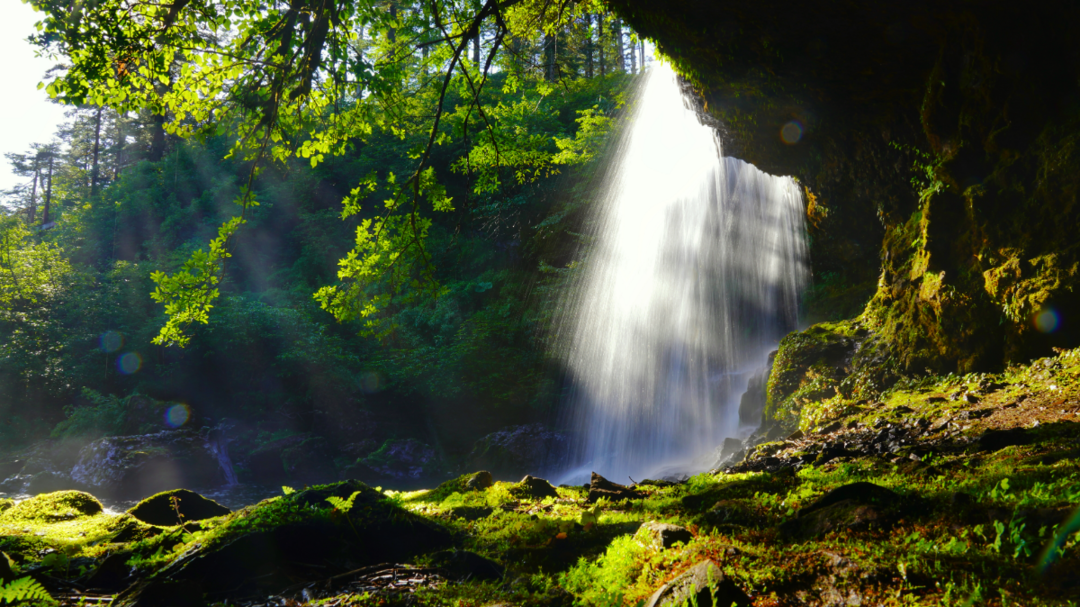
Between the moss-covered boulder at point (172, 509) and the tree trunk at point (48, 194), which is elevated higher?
the tree trunk at point (48, 194)

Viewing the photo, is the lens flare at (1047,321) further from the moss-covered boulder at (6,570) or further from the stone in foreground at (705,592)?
the moss-covered boulder at (6,570)

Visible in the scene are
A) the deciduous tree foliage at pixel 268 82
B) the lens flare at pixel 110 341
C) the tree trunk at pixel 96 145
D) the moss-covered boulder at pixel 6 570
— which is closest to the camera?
the moss-covered boulder at pixel 6 570

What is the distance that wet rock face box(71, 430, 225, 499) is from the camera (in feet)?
51.0

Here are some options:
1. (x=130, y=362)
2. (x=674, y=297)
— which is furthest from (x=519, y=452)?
(x=130, y=362)

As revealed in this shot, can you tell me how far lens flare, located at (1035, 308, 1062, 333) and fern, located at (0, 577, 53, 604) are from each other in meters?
9.76

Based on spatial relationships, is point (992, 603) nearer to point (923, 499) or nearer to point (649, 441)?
point (923, 499)

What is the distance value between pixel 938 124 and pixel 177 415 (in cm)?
2416

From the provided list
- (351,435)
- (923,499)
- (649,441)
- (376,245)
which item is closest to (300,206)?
(351,435)

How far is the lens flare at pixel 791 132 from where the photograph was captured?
10.5m

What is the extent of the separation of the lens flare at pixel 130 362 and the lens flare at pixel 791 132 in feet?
84.2

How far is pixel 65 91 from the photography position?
16.1 feet

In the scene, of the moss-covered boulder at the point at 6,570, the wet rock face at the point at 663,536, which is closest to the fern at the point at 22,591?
the moss-covered boulder at the point at 6,570

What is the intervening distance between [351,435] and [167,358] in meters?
9.37

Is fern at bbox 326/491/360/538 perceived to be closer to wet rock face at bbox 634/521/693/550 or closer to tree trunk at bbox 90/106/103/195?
wet rock face at bbox 634/521/693/550
